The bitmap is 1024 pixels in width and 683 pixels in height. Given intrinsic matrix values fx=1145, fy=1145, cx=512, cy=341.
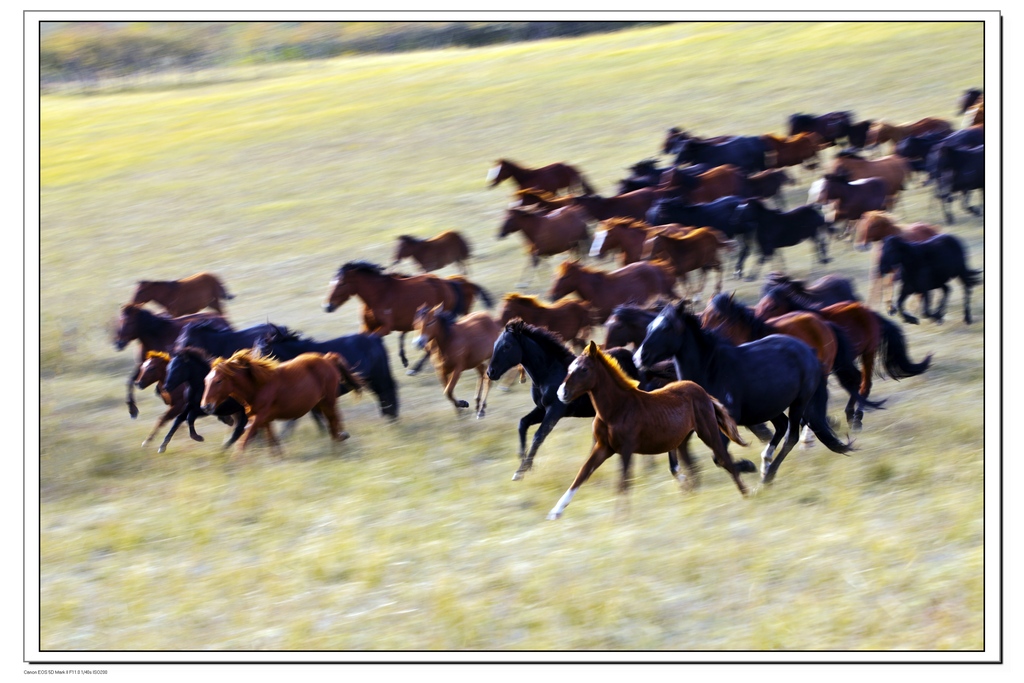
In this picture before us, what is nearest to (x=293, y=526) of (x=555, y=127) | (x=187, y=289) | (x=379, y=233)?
(x=187, y=289)

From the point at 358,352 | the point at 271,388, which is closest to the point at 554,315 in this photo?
the point at 358,352

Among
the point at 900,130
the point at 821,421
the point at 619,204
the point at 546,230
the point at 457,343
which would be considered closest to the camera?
the point at 821,421

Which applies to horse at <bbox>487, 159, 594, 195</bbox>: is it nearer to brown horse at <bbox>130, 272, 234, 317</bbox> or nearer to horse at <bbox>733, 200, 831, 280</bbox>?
horse at <bbox>733, 200, 831, 280</bbox>

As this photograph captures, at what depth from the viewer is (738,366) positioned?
8047 millimetres

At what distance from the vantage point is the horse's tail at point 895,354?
10.1 meters

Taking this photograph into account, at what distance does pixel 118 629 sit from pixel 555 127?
61.3 feet

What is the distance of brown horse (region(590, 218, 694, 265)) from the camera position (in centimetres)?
1441

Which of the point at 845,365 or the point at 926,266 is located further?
the point at 926,266

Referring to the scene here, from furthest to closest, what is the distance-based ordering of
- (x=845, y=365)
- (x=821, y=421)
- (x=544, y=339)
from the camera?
(x=845, y=365) < (x=544, y=339) < (x=821, y=421)

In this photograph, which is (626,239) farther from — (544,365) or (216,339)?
(544,365)

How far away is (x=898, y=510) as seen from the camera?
7.45m

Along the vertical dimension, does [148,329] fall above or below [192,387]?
above

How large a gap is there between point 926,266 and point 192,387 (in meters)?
7.82

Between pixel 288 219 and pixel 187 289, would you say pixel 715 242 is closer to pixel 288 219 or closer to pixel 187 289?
pixel 187 289
